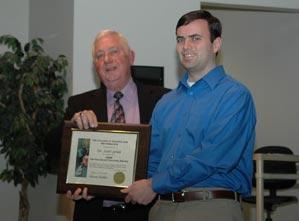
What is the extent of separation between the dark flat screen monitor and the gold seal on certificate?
77.2 inches

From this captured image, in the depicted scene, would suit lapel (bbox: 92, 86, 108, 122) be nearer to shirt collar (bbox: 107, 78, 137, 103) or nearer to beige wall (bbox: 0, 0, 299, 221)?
shirt collar (bbox: 107, 78, 137, 103)

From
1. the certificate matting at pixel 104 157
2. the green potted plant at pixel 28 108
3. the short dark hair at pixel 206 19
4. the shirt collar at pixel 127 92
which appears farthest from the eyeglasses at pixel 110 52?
the green potted plant at pixel 28 108

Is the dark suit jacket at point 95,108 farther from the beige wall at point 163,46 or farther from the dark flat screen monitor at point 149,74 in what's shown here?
the beige wall at point 163,46

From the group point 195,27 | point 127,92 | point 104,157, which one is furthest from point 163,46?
point 195,27

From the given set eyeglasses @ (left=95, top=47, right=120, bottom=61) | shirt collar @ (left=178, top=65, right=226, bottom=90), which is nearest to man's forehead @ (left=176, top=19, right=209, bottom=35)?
shirt collar @ (left=178, top=65, right=226, bottom=90)

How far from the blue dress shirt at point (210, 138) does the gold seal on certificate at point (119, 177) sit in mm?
268

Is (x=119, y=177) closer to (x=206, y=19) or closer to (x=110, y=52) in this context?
(x=110, y=52)

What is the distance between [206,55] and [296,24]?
394 cm

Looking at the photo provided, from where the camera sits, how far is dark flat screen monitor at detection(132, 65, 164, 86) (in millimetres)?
4344

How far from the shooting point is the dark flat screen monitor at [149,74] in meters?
4.34

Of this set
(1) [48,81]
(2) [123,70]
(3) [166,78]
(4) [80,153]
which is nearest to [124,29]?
(3) [166,78]

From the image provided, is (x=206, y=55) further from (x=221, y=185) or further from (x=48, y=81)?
(x=48, y=81)

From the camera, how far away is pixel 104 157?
→ 8.18 feet

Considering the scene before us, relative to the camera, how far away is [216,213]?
2049mm
